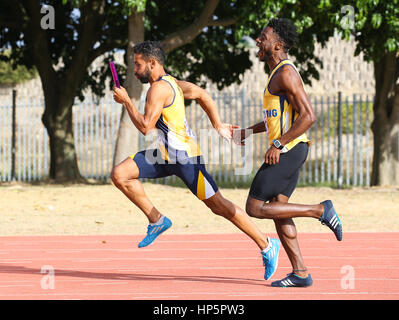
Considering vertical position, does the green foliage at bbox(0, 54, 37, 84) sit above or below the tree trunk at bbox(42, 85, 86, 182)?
above

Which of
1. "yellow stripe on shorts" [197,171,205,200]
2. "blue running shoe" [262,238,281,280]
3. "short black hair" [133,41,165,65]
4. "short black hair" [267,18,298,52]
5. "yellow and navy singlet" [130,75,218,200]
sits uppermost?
"short black hair" [267,18,298,52]

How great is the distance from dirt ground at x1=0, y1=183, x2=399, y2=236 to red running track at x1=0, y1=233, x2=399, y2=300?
118 cm

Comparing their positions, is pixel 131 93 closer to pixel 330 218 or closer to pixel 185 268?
pixel 185 268

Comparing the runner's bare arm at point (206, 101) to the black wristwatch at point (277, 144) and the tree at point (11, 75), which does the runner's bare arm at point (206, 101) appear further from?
the tree at point (11, 75)

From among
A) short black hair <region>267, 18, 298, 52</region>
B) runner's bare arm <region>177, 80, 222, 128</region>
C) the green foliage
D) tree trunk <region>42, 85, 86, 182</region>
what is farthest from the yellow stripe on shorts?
the green foliage

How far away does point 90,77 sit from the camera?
23.9 metres

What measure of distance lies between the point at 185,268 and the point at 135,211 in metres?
7.00

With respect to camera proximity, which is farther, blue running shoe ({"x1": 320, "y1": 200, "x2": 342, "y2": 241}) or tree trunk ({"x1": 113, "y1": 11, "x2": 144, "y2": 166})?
tree trunk ({"x1": 113, "y1": 11, "x2": 144, "y2": 166})

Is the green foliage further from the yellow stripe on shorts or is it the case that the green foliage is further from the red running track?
the yellow stripe on shorts

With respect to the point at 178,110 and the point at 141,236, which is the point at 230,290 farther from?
the point at 141,236

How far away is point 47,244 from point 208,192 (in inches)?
161

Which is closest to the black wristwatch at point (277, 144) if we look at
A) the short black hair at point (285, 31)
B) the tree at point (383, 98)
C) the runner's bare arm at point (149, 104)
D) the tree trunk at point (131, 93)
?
the short black hair at point (285, 31)

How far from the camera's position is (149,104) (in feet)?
21.5

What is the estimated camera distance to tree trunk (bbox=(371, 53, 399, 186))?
1995 centimetres
